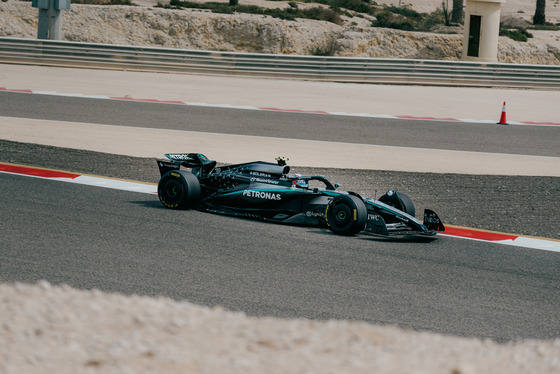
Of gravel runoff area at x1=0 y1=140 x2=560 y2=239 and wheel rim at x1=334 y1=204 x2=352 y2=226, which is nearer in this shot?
wheel rim at x1=334 y1=204 x2=352 y2=226

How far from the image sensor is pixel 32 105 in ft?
67.6

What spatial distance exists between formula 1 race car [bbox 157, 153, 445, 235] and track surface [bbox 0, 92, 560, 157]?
23.0 feet

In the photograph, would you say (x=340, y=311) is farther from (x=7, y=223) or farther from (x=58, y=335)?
(x=7, y=223)

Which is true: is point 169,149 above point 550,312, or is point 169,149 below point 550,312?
above

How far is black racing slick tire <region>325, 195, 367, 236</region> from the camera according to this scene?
9852 millimetres

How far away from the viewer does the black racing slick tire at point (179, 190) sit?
35.8ft

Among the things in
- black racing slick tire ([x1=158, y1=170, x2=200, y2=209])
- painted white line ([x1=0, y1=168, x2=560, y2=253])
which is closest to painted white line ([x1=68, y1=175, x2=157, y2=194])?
painted white line ([x1=0, y1=168, x2=560, y2=253])

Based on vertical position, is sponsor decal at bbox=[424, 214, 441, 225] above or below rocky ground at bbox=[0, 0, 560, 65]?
below

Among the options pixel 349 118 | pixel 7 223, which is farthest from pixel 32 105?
pixel 7 223

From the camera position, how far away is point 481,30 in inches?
1289

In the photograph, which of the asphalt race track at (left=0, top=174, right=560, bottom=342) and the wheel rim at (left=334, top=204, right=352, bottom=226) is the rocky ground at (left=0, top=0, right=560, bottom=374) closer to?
the asphalt race track at (left=0, top=174, right=560, bottom=342)

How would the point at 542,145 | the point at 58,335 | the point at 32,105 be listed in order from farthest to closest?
the point at 32,105 < the point at 542,145 < the point at 58,335

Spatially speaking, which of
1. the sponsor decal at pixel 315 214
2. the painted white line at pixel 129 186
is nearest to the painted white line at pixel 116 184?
the painted white line at pixel 129 186

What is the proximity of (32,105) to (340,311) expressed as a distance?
15051mm
